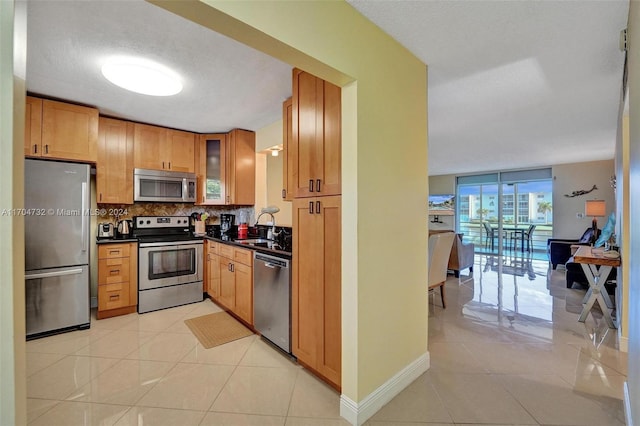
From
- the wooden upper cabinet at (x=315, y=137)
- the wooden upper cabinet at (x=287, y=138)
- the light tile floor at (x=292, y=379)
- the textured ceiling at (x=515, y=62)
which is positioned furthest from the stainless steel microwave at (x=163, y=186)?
the textured ceiling at (x=515, y=62)

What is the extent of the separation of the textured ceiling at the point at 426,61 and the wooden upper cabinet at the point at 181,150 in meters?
0.17

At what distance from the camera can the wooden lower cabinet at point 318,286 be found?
1.83 metres

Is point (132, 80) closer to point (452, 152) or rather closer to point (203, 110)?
point (203, 110)

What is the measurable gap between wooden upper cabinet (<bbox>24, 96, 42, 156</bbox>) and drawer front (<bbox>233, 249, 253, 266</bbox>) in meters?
2.27

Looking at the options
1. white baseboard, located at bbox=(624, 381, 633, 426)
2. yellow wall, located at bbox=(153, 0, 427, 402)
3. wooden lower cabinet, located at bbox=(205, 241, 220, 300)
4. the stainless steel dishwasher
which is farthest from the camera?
wooden lower cabinet, located at bbox=(205, 241, 220, 300)

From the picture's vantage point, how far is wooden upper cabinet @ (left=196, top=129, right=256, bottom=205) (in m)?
4.01

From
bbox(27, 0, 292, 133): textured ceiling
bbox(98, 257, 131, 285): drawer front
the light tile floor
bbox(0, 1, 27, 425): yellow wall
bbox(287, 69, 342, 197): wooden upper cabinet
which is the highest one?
bbox(27, 0, 292, 133): textured ceiling

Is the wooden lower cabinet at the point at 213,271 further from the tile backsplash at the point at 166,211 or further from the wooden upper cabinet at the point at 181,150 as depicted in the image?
the wooden upper cabinet at the point at 181,150

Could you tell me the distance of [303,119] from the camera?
7.02 feet

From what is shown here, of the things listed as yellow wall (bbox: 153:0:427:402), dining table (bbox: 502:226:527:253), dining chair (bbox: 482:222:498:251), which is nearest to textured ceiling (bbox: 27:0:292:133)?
yellow wall (bbox: 153:0:427:402)

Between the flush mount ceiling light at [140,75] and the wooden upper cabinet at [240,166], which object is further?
the wooden upper cabinet at [240,166]

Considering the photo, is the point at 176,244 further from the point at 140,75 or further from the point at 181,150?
the point at 140,75

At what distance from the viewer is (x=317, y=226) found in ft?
6.40

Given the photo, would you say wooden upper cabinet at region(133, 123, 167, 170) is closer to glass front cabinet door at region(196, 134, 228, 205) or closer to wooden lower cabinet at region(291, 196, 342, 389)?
glass front cabinet door at region(196, 134, 228, 205)
